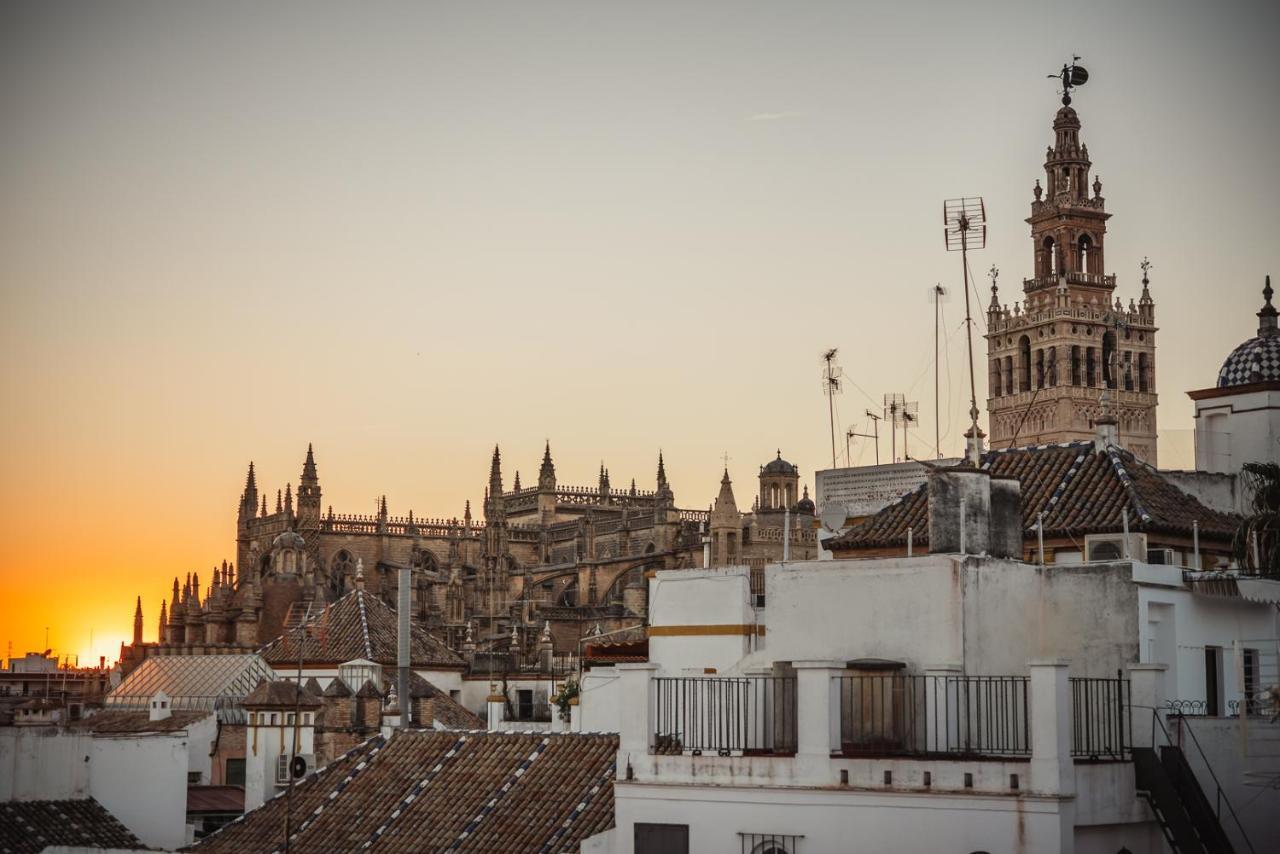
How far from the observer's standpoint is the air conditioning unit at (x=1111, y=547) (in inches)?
1259

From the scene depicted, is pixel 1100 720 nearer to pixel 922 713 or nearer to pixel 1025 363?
pixel 922 713

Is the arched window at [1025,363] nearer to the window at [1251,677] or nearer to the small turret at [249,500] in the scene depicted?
the small turret at [249,500]

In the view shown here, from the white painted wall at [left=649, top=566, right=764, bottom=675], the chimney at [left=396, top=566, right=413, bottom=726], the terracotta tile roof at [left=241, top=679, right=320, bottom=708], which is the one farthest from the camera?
the terracotta tile roof at [left=241, top=679, right=320, bottom=708]

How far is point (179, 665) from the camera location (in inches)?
2707

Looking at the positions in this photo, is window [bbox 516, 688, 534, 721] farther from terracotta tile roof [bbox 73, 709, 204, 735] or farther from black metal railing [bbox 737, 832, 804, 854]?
black metal railing [bbox 737, 832, 804, 854]

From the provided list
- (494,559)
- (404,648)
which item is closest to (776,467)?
(494,559)

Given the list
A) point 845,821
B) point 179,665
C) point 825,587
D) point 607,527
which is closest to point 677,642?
point 825,587

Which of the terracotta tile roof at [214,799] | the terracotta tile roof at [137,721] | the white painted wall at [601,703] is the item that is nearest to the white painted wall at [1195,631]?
the white painted wall at [601,703]

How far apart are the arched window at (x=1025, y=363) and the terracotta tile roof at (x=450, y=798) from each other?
72392mm

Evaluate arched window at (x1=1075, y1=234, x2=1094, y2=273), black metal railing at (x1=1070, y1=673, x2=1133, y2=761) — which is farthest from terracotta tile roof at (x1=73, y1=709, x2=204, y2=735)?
arched window at (x1=1075, y1=234, x2=1094, y2=273)

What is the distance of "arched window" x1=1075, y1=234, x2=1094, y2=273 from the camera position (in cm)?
10231

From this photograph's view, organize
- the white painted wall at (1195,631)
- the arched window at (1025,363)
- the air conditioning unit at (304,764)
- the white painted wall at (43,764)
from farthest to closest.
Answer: the arched window at (1025,363) < the air conditioning unit at (304,764) < the white painted wall at (43,764) < the white painted wall at (1195,631)

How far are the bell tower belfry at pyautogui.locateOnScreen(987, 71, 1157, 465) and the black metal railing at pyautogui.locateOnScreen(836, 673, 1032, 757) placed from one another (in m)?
74.9

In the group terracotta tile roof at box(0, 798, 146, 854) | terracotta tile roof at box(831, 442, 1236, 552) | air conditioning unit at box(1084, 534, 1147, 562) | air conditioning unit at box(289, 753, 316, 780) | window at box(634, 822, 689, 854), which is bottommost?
terracotta tile roof at box(0, 798, 146, 854)
